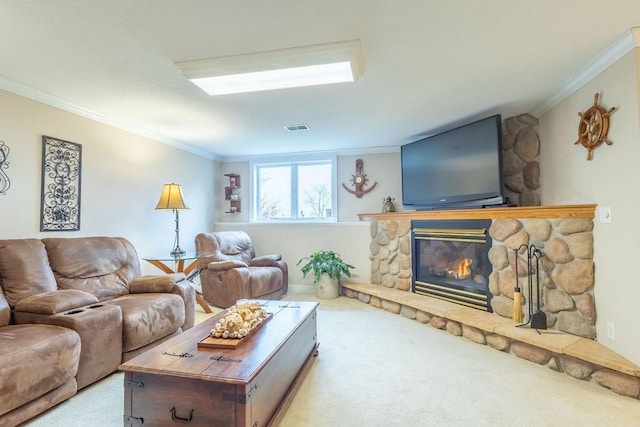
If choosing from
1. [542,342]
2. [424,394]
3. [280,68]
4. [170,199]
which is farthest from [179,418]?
[170,199]

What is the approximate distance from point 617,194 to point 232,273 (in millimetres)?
3631

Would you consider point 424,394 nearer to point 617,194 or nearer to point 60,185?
point 617,194

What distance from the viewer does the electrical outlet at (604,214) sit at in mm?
2286

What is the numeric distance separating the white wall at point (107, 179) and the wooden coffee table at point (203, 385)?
2.08 meters

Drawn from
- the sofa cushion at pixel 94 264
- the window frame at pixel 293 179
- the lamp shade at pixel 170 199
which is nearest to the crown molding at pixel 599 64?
the window frame at pixel 293 179

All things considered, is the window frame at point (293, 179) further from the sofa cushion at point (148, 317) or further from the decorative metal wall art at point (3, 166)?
the decorative metal wall art at point (3, 166)

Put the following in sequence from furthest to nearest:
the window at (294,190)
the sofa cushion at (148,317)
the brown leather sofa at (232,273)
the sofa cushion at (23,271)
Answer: the window at (294,190), the brown leather sofa at (232,273), the sofa cushion at (148,317), the sofa cushion at (23,271)

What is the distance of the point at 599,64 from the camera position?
Result: 231cm

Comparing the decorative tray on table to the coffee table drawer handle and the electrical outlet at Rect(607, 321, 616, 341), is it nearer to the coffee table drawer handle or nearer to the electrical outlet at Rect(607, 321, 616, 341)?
the coffee table drawer handle

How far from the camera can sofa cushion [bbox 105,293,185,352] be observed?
235cm

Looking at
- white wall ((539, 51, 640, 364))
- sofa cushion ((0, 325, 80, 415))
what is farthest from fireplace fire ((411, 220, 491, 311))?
sofa cushion ((0, 325, 80, 415))

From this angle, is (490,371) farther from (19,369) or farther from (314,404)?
(19,369)

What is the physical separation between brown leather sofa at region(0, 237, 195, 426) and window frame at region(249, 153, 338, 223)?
2.46 meters

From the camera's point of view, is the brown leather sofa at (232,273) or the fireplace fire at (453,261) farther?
the brown leather sofa at (232,273)
